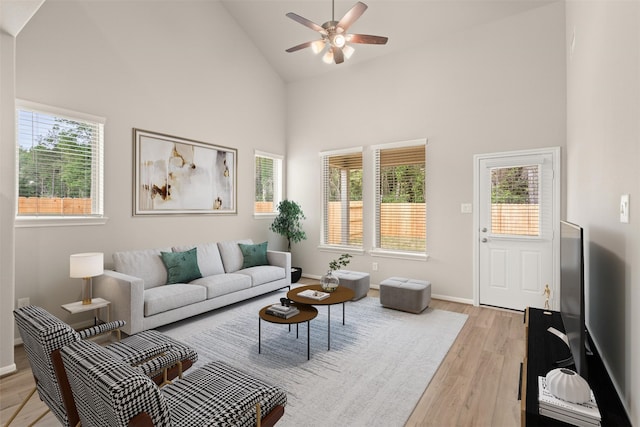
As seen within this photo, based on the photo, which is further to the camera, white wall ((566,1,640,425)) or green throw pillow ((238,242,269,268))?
green throw pillow ((238,242,269,268))

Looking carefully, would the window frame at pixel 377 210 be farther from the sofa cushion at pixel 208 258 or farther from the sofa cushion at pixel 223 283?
the sofa cushion at pixel 208 258

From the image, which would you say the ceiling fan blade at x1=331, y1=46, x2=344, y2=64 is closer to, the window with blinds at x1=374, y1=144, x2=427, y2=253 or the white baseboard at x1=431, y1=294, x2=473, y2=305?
the window with blinds at x1=374, y1=144, x2=427, y2=253

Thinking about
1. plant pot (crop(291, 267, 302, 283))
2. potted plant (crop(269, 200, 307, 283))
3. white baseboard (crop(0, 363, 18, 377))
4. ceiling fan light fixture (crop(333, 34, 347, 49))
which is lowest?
white baseboard (crop(0, 363, 18, 377))

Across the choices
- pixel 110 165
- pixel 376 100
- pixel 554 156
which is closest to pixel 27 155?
pixel 110 165

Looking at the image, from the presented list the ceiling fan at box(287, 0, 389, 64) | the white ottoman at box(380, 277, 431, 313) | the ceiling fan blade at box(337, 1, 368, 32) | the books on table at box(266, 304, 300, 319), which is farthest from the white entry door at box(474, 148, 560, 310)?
the books on table at box(266, 304, 300, 319)

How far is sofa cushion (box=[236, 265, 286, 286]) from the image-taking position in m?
4.66

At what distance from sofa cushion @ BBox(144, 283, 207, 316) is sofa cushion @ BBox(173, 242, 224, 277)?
54 cm

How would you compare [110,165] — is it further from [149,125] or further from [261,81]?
[261,81]

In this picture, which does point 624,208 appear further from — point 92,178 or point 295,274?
point 295,274

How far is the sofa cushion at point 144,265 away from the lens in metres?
3.80

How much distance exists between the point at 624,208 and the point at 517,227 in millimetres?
3129

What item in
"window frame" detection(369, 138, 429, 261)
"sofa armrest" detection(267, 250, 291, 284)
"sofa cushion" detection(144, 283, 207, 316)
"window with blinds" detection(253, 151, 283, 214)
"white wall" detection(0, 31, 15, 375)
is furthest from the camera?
"window with blinds" detection(253, 151, 283, 214)

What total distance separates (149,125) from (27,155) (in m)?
1.37

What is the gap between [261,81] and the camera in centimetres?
602
